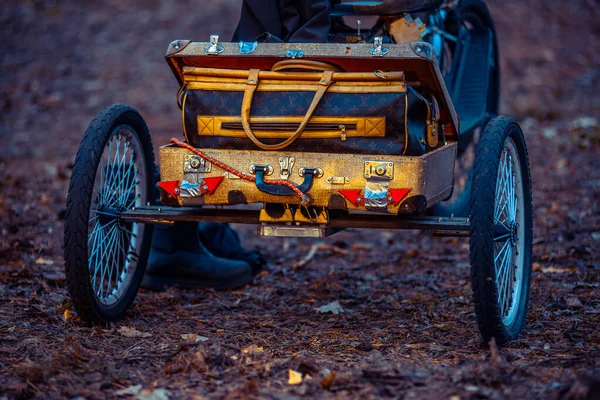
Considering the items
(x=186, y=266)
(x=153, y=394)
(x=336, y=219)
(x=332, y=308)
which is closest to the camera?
(x=153, y=394)

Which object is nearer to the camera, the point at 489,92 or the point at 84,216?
the point at 84,216

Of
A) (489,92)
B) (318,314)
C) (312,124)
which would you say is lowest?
(318,314)

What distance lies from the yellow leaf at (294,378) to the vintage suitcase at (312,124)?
2.33 feet

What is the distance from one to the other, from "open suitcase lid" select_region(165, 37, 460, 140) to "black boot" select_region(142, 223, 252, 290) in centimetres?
116

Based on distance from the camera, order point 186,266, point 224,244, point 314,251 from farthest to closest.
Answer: point 314,251 → point 224,244 → point 186,266

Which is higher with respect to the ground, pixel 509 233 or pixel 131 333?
pixel 509 233

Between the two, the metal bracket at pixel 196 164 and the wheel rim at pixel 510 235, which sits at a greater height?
the metal bracket at pixel 196 164

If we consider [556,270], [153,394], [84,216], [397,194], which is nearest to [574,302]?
[556,270]

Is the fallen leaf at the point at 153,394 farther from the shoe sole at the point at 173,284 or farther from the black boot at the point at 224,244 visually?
the black boot at the point at 224,244

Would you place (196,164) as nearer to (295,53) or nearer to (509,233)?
(295,53)

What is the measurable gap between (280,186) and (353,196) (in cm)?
29

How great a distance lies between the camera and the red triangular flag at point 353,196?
3.19 metres

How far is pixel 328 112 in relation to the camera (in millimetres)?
3230

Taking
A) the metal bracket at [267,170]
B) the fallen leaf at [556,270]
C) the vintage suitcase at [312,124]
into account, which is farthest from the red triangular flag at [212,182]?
the fallen leaf at [556,270]
